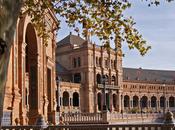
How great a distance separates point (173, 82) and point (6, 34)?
419 ft

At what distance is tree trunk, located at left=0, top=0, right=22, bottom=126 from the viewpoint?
5.06 meters

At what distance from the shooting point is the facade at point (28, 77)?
78.3 feet

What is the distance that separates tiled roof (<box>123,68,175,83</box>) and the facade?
2983 inches

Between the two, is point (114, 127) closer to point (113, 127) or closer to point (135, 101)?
point (113, 127)

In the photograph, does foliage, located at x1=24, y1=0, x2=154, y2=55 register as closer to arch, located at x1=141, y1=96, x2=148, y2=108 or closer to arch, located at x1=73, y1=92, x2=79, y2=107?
arch, located at x1=73, y1=92, x2=79, y2=107

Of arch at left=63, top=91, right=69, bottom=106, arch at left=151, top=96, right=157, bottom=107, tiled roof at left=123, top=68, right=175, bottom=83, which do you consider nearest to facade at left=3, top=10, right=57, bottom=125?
arch at left=63, top=91, right=69, bottom=106

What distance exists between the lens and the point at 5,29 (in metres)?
5.13

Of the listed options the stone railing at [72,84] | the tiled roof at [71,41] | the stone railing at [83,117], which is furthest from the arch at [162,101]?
the stone railing at [83,117]

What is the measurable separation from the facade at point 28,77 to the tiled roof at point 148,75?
249 feet

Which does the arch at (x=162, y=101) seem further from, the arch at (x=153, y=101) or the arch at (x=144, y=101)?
the arch at (x=144, y=101)

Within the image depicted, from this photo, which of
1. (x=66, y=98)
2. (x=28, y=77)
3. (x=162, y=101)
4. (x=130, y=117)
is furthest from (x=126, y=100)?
(x=28, y=77)

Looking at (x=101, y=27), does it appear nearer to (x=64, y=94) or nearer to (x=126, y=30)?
(x=126, y=30)

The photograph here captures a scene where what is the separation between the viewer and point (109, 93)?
9369cm

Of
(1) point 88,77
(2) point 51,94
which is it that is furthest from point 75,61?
(2) point 51,94
